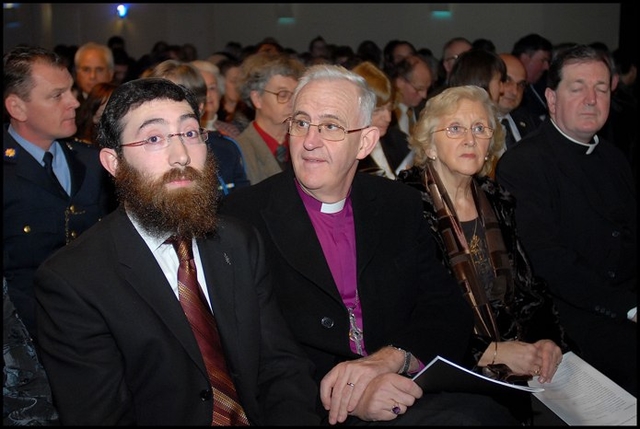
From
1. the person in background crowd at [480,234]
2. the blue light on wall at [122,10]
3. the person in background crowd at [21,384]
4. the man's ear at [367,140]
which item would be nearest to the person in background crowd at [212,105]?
the person in background crowd at [480,234]

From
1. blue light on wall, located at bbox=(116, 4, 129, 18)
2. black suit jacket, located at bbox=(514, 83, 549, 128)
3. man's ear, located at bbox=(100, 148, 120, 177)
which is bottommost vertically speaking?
man's ear, located at bbox=(100, 148, 120, 177)

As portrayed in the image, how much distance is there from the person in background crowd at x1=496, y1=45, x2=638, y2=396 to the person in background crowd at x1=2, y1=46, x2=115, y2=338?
2.05 meters

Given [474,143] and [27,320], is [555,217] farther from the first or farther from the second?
[27,320]

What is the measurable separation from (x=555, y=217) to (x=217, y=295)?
1.97 meters

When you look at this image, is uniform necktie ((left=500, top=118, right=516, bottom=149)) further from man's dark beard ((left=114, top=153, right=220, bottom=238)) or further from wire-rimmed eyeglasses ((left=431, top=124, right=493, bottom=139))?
man's dark beard ((left=114, top=153, right=220, bottom=238))

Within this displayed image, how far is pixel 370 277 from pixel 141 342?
3.07ft

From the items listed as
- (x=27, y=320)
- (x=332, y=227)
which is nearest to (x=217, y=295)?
(x=332, y=227)

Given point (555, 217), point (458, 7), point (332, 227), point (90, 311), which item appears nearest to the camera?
point (90, 311)

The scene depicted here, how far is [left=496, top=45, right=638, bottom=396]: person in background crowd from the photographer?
3.32 metres

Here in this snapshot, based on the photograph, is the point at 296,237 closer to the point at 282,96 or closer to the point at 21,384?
the point at 21,384

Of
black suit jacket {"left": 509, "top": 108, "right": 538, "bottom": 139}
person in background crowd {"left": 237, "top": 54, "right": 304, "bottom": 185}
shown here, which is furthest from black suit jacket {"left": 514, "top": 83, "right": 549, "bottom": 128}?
person in background crowd {"left": 237, "top": 54, "right": 304, "bottom": 185}

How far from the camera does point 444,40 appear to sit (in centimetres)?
1422

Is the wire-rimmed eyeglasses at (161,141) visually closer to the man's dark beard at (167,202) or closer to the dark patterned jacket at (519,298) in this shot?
the man's dark beard at (167,202)

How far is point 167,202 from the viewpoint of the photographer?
2242 millimetres
